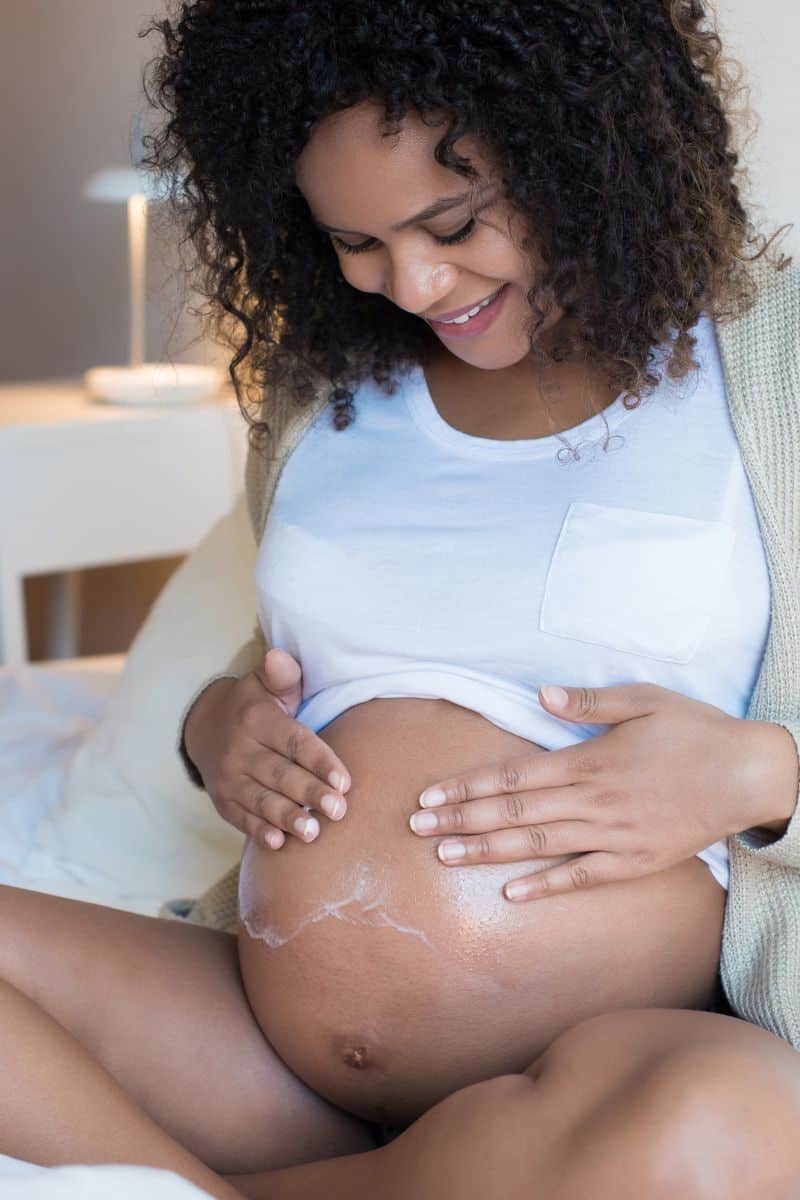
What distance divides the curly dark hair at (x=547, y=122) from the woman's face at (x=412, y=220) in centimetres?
1

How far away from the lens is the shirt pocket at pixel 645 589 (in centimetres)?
95

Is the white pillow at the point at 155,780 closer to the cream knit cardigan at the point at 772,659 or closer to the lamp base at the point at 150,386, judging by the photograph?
the cream knit cardigan at the point at 772,659

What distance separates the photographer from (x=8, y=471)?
237cm

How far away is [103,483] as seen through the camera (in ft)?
8.00

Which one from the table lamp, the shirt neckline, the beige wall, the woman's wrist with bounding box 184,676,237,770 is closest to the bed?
the woman's wrist with bounding box 184,676,237,770

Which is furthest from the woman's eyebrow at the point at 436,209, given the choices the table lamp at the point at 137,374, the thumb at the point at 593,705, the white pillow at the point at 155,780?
the table lamp at the point at 137,374

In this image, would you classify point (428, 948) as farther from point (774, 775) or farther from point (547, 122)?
point (547, 122)

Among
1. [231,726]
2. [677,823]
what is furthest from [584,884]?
[231,726]

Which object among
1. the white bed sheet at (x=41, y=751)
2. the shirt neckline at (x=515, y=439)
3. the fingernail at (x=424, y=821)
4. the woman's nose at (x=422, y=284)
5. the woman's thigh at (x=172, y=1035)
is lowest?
the white bed sheet at (x=41, y=751)

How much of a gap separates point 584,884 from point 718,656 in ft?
0.66

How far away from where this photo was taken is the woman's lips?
39.5 inches

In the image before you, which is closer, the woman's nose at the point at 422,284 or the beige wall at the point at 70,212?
the woman's nose at the point at 422,284

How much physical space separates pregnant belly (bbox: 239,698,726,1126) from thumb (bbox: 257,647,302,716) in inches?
4.8

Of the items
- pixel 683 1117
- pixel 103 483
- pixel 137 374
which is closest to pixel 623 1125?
pixel 683 1117
